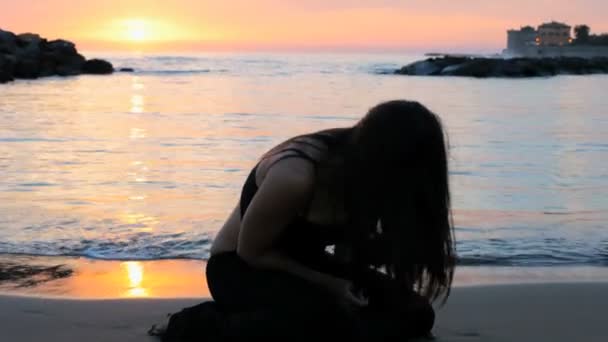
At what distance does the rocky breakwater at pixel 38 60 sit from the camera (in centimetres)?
4009

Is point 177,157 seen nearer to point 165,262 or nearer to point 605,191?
point 605,191

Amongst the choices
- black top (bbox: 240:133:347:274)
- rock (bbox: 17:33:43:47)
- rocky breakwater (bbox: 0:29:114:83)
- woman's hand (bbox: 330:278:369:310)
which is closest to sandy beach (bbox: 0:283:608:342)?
woman's hand (bbox: 330:278:369:310)

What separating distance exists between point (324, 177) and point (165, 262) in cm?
269

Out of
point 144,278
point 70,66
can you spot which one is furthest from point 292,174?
point 70,66

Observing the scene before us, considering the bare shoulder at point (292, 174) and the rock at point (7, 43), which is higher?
the rock at point (7, 43)

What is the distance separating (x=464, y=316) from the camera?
3803 millimetres

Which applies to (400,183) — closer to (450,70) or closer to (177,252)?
(177,252)

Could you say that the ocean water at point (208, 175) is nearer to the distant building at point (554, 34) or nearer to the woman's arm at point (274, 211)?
the woman's arm at point (274, 211)

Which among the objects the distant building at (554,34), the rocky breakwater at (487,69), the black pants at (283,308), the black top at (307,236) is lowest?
the rocky breakwater at (487,69)

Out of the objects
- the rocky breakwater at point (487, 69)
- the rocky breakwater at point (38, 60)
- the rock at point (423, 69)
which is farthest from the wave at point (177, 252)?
the rock at point (423, 69)

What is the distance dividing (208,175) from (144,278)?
4698 millimetres

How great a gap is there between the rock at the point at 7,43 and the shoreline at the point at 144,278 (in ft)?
133

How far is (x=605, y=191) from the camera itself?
8.62 metres

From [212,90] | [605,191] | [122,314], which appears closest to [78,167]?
[605,191]
